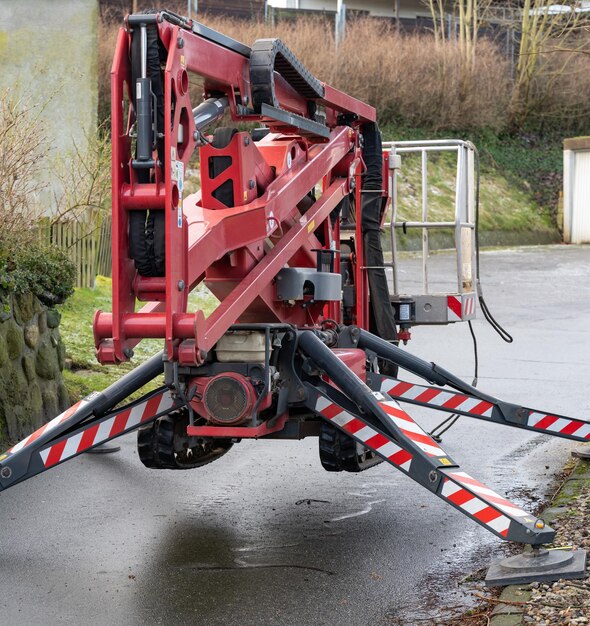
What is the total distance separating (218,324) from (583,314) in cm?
1405

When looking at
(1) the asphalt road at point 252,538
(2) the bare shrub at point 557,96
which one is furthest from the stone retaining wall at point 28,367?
(2) the bare shrub at point 557,96

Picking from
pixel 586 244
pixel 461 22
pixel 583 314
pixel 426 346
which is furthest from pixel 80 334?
pixel 461 22

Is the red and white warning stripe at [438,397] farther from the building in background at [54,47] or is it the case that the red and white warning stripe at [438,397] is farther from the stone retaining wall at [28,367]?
the building in background at [54,47]

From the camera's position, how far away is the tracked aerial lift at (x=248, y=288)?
5.90m

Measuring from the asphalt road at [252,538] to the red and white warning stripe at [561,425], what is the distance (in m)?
0.42

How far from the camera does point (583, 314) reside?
19.4 m

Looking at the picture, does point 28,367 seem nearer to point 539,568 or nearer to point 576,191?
point 539,568

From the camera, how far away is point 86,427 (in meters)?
7.17

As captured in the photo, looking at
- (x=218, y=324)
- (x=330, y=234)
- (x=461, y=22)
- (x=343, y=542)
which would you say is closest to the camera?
(x=218, y=324)

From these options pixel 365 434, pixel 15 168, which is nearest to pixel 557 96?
pixel 15 168

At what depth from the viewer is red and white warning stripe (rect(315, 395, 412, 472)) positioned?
21.4 ft

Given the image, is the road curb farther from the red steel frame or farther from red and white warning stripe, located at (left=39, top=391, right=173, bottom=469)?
red and white warning stripe, located at (left=39, top=391, right=173, bottom=469)

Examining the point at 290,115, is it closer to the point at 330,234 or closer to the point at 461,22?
the point at 330,234

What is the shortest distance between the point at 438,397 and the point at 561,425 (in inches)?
37.7
